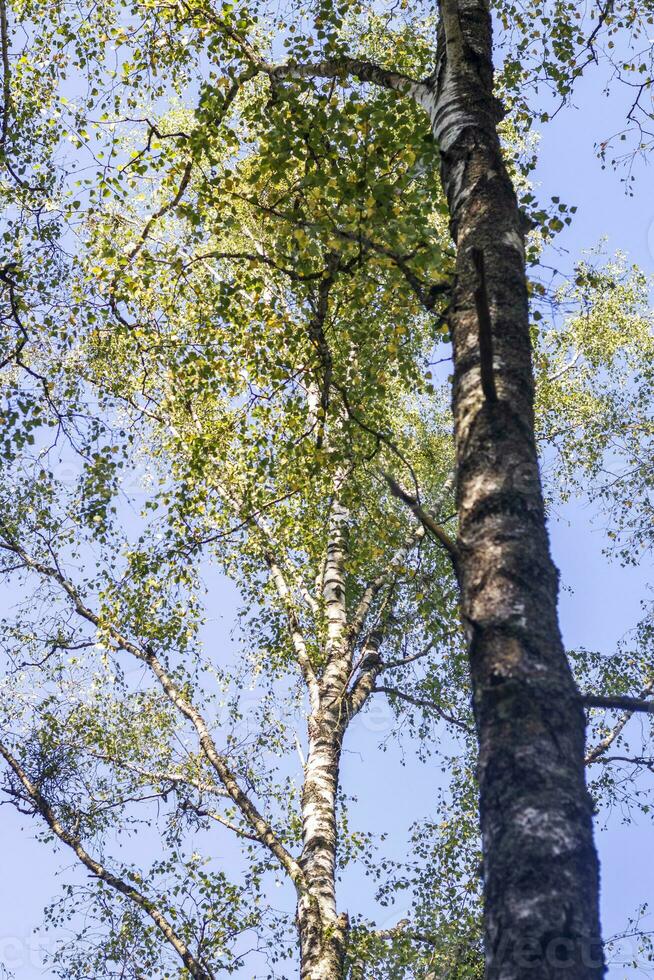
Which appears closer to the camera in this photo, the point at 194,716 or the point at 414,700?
the point at 194,716

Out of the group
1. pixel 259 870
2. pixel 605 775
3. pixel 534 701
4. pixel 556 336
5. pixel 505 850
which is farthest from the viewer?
pixel 556 336

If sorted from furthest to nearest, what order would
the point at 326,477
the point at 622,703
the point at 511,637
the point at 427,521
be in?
the point at 326,477, the point at 427,521, the point at 622,703, the point at 511,637

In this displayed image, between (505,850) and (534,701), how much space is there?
1.83ft

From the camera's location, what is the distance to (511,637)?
3676mm

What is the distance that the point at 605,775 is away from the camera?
16.2m

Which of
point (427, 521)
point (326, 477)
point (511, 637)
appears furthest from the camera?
point (326, 477)

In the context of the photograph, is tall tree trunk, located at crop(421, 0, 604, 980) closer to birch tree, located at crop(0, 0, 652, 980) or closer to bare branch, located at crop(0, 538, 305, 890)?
birch tree, located at crop(0, 0, 652, 980)

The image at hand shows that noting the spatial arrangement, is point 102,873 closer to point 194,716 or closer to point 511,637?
point 194,716

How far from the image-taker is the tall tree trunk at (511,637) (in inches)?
120

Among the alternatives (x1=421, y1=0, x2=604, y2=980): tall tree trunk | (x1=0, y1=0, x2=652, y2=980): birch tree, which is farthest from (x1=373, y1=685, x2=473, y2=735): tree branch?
(x1=421, y1=0, x2=604, y2=980): tall tree trunk

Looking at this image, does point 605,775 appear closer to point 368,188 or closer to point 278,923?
point 278,923

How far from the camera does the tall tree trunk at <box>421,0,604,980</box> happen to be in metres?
3.04

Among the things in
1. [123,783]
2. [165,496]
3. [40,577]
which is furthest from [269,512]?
[123,783]

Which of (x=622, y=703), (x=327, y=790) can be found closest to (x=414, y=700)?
(x=327, y=790)
